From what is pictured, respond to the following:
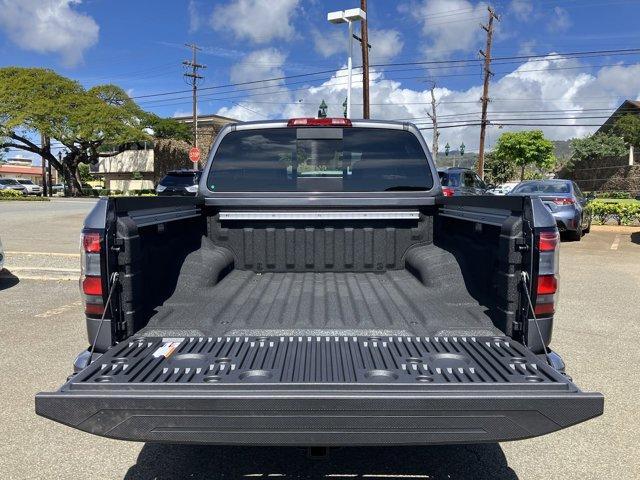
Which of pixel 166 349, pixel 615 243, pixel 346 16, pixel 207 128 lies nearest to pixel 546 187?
pixel 615 243

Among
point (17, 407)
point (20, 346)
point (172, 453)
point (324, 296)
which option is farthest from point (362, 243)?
point (20, 346)

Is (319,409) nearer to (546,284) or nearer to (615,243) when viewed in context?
(546,284)

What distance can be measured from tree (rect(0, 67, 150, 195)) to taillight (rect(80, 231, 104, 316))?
48.0 metres

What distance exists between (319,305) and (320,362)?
89 cm

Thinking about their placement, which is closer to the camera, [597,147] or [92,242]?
[92,242]

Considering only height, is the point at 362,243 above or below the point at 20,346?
above

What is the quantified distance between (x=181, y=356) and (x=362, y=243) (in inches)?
83.1

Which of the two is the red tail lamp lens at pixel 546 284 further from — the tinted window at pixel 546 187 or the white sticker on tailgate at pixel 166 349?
the tinted window at pixel 546 187

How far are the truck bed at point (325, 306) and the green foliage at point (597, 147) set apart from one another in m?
47.5

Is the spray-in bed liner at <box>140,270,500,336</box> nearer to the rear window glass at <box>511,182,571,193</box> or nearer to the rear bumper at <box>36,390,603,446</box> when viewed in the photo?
the rear bumper at <box>36,390,603,446</box>

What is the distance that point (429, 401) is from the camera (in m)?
1.94

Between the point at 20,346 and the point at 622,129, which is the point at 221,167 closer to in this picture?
the point at 20,346

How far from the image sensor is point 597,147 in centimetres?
4456

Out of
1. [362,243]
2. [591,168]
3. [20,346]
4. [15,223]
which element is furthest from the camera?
[591,168]
